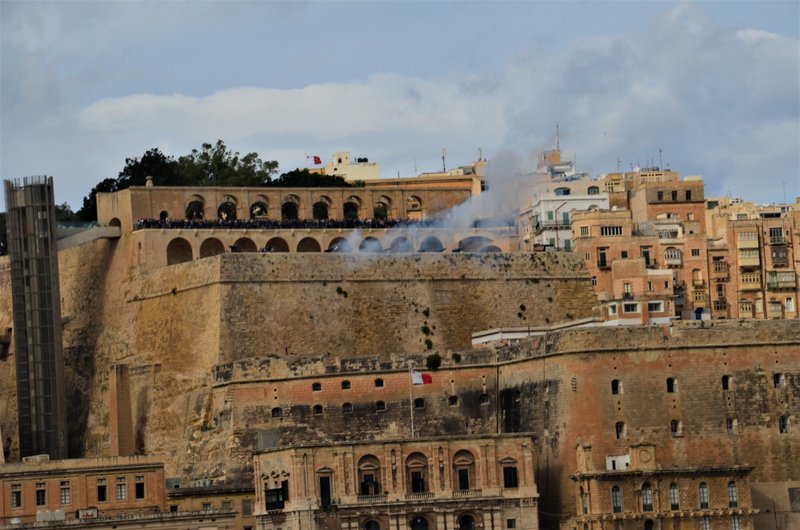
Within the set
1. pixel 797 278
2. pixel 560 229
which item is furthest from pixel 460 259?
pixel 797 278

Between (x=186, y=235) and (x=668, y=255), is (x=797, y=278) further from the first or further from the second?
(x=186, y=235)

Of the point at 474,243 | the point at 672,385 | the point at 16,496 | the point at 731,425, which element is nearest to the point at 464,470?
the point at 672,385

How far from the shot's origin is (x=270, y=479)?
86375 millimetres

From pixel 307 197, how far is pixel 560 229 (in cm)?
1024

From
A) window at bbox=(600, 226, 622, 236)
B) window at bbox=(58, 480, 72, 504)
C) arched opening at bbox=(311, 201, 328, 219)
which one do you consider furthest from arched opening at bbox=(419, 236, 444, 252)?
window at bbox=(58, 480, 72, 504)

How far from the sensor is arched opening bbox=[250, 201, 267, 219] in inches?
4183

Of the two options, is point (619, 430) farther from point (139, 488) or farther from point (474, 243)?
point (474, 243)

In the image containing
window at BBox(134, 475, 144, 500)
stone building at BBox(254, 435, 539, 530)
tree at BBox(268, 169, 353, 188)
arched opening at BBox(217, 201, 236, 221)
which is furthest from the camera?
tree at BBox(268, 169, 353, 188)

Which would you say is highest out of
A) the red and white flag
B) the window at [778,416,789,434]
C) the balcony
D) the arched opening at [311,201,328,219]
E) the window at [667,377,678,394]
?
the arched opening at [311,201,328,219]

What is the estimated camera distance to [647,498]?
283ft

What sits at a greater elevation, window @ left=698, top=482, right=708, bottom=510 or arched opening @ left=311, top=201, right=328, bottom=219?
arched opening @ left=311, top=201, right=328, bottom=219

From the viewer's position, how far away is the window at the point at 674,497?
86375mm

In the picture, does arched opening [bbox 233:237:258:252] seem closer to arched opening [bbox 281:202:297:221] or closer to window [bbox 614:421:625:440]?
arched opening [bbox 281:202:297:221]

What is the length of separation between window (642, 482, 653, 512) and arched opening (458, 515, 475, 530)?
555 cm
